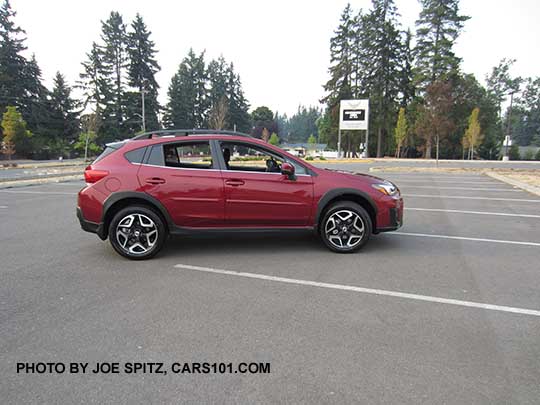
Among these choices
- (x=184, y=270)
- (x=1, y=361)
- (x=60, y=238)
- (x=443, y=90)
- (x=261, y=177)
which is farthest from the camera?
(x=443, y=90)

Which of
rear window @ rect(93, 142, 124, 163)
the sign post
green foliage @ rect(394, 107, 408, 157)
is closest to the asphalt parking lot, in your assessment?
rear window @ rect(93, 142, 124, 163)

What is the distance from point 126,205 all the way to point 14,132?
4393cm

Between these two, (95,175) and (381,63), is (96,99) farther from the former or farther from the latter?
(95,175)

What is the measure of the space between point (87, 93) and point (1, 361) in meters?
64.8

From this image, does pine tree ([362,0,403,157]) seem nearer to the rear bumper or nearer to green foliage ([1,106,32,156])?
green foliage ([1,106,32,156])

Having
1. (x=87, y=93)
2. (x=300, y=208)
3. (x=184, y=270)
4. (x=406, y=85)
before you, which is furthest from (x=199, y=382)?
(x=87, y=93)

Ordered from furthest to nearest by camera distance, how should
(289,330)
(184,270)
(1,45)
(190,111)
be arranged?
1. (190,111)
2. (1,45)
3. (184,270)
4. (289,330)

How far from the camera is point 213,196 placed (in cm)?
498

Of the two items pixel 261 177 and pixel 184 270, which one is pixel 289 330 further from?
pixel 261 177

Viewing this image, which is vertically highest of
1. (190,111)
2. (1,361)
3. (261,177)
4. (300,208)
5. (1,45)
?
(1,45)

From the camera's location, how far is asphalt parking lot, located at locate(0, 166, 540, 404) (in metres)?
2.31

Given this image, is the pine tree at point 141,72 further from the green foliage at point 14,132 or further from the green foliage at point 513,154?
the green foliage at point 513,154

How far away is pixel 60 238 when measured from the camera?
6129mm

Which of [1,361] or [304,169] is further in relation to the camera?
[304,169]
